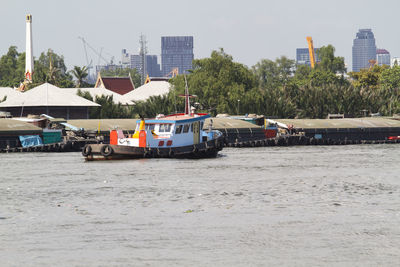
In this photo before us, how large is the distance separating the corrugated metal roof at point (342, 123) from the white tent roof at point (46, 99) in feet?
89.3

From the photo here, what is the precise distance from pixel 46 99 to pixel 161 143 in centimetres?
3972

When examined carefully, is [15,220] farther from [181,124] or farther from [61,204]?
[181,124]

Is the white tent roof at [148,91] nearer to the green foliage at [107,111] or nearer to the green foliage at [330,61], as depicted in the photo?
the green foliage at [107,111]

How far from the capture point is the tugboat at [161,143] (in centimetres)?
5938

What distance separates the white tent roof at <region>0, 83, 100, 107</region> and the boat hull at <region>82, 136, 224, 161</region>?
37.1 m

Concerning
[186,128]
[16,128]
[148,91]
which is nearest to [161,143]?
[186,128]

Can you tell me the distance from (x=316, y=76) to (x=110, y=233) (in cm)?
14619

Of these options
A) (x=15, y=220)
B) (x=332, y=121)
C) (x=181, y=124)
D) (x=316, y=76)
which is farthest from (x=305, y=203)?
(x=316, y=76)

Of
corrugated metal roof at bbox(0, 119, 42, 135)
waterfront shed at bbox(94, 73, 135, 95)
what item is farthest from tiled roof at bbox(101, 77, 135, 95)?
corrugated metal roof at bbox(0, 119, 42, 135)

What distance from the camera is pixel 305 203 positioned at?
33.7 meters

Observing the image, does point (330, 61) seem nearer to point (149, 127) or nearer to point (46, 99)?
point (46, 99)

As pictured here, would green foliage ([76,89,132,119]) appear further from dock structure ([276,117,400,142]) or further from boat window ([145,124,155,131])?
boat window ([145,124,155,131])

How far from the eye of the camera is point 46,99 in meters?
97.1

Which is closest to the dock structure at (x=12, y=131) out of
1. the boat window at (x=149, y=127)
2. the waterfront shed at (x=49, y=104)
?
the waterfront shed at (x=49, y=104)
